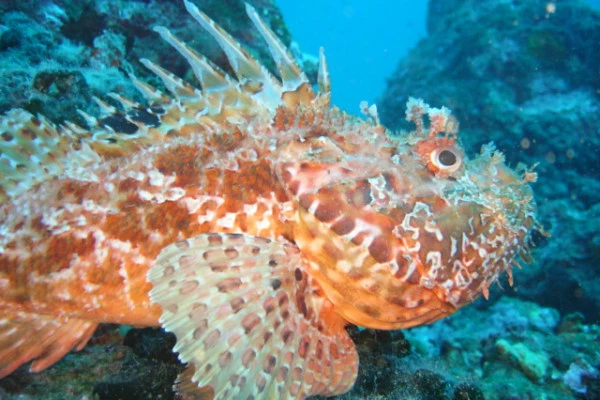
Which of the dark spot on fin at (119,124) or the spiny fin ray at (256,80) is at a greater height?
the spiny fin ray at (256,80)

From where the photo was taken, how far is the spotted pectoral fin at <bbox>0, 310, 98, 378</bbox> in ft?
9.98

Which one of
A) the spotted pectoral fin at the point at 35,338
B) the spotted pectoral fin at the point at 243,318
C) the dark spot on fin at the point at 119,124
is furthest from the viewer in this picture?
the dark spot on fin at the point at 119,124

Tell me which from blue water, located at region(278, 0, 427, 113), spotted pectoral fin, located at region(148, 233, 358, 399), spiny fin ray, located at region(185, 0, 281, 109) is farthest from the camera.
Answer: blue water, located at region(278, 0, 427, 113)

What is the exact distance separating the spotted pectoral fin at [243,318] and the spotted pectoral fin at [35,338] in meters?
1.16

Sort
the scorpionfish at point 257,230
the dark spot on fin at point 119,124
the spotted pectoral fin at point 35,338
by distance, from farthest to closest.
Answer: the dark spot on fin at point 119,124 → the spotted pectoral fin at point 35,338 → the scorpionfish at point 257,230

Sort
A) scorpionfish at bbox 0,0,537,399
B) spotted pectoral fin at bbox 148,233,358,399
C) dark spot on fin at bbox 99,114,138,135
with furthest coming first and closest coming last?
dark spot on fin at bbox 99,114,138,135, scorpionfish at bbox 0,0,537,399, spotted pectoral fin at bbox 148,233,358,399

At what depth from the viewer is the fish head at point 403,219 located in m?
2.85

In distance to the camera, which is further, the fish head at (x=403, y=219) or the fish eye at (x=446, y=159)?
the fish eye at (x=446, y=159)

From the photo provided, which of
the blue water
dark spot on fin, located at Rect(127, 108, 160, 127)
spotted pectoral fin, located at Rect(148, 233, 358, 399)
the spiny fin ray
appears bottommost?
spotted pectoral fin, located at Rect(148, 233, 358, 399)

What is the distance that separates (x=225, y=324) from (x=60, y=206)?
1.60 m

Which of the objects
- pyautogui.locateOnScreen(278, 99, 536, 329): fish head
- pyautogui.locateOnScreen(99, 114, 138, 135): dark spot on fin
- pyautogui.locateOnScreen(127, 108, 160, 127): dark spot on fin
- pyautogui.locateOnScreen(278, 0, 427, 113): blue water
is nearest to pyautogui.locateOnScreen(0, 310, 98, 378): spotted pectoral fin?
pyautogui.locateOnScreen(99, 114, 138, 135): dark spot on fin

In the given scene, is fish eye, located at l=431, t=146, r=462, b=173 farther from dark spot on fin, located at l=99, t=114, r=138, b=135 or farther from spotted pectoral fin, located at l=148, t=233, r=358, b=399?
dark spot on fin, located at l=99, t=114, r=138, b=135

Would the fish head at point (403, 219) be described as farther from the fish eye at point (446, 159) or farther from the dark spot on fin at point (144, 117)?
the dark spot on fin at point (144, 117)

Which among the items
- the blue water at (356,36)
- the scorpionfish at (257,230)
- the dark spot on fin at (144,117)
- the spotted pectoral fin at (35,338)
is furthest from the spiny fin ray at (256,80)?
the blue water at (356,36)
